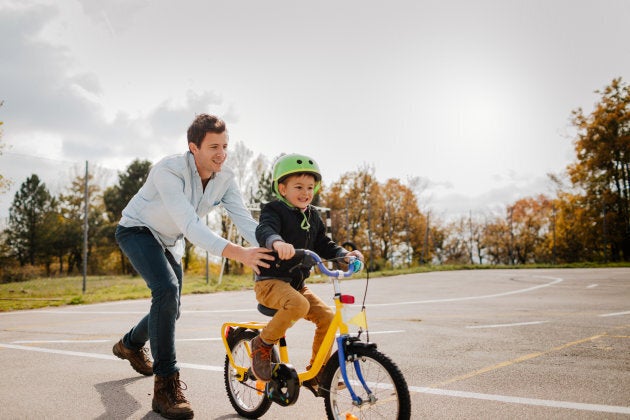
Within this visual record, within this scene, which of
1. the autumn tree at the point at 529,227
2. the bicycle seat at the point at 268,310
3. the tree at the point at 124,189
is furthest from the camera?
the autumn tree at the point at 529,227

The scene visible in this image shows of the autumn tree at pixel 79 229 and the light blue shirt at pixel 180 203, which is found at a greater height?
the autumn tree at pixel 79 229

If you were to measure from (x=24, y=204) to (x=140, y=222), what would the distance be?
177ft

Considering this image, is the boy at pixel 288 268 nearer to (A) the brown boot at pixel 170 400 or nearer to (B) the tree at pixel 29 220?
(A) the brown boot at pixel 170 400

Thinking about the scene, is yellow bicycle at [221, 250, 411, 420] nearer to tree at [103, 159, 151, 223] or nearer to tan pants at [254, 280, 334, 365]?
tan pants at [254, 280, 334, 365]

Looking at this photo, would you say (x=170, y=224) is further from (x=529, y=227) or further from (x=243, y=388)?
(x=529, y=227)

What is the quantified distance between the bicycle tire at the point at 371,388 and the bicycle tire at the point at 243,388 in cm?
71

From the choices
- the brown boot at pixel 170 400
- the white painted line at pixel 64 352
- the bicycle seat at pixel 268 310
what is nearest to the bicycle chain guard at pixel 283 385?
the bicycle seat at pixel 268 310

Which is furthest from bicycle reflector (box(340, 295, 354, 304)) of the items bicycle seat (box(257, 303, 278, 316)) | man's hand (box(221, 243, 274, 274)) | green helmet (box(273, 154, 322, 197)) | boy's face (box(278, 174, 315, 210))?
green helmet (box(273, 154, 322, 197))

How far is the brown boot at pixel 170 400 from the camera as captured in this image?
3.24 metres

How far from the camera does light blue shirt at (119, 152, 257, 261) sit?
3.17 metres

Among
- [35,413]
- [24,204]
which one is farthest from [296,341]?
[24,204]

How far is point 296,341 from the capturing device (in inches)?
234

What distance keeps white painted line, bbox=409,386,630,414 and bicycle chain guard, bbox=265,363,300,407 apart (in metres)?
1.24

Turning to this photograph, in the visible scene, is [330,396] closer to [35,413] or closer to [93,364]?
[35,413]
